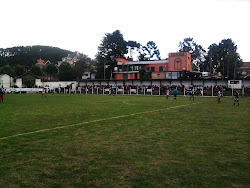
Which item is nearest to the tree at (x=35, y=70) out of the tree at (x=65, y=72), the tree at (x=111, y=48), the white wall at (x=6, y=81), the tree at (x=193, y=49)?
the tree at (x=65, y=72)

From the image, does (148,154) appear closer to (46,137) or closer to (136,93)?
(46,137)

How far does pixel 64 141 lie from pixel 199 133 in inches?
199

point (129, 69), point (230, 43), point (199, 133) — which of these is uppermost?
point (230, 43)

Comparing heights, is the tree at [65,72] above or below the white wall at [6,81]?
above

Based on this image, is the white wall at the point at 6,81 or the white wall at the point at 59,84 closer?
the white wall at the point at 59,84

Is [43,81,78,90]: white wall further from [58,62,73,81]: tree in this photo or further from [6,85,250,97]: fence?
[58,62,73,81]: tree

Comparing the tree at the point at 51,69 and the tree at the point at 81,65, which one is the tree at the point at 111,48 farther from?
the tree at the point at 51,69

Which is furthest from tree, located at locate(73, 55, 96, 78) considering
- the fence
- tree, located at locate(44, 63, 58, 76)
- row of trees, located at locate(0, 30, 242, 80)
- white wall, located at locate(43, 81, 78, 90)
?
the fence

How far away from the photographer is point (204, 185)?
13.6 feet

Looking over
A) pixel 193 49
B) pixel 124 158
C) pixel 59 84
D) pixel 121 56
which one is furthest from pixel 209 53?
pixel 124 158

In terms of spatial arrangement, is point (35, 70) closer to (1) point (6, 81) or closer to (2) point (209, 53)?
(1) point (6, 81)

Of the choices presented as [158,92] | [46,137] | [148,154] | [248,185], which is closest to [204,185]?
[248,185]

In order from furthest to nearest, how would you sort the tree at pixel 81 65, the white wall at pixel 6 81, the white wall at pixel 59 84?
the tree at pixel 81 65 → the white wall at pixel 6 81 → the white wall at pixel 59 84

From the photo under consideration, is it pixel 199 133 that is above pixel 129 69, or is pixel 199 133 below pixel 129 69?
below
